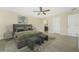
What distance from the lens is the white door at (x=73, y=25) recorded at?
1.75m

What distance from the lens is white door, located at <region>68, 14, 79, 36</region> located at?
1.75 meters

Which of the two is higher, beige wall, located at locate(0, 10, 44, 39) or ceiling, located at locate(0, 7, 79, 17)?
ceiling, located at locate(0, 7, 79, 17)

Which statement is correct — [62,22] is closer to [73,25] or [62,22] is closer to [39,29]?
[73,25]

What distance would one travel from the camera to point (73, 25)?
177cm

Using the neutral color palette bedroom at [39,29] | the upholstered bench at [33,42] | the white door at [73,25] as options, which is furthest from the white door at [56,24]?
the upholstered bench at [33,42]

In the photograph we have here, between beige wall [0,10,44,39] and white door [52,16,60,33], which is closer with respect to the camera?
beige wall [0,10,44,39]

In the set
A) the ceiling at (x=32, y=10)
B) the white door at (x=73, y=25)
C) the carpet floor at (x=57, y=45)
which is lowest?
the carpet floor at (x=57, y=45)

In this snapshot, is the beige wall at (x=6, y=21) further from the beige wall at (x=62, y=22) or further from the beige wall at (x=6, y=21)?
the beige wall at (x=62, y=22)

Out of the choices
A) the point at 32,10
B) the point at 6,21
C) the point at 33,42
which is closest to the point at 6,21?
the point at 6,21

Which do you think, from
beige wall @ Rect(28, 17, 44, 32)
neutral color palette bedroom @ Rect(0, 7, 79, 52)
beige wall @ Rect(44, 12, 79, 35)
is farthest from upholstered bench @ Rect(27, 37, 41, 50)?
beige wall @ Rect(44, 12, 79, 35)

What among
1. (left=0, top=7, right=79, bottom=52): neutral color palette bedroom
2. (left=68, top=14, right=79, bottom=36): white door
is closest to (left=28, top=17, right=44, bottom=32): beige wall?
(left=0, top=7, right=79, bottom=52): neutral color palette bedroom

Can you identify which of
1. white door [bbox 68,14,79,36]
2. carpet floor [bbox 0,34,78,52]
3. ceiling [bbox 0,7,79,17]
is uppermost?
ceiling [bbox 0,7,79,17]

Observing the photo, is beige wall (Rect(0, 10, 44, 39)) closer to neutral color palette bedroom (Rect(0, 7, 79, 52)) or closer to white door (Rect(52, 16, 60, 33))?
neutral color palette bedroom (Rect(0, 7, 79, 52))
